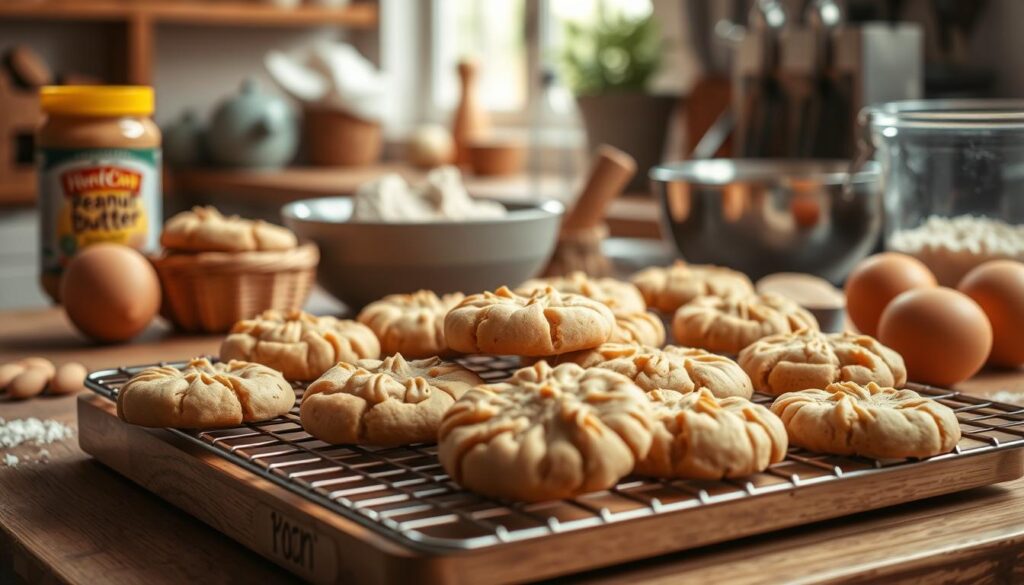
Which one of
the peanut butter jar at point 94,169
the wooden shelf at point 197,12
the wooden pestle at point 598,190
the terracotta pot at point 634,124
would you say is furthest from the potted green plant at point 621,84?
the peanut butter jar at point 94,169

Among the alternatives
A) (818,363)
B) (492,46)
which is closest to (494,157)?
(492,46)

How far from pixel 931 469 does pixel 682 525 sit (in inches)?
8.2

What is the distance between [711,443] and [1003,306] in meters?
0.65

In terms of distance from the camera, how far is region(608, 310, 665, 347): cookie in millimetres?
1122

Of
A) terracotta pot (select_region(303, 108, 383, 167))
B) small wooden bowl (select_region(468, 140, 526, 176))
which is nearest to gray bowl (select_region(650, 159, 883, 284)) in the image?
small wooden bowl (select_region(468, 140, 526, 176))

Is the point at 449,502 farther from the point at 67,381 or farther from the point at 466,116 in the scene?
the point at 466,116

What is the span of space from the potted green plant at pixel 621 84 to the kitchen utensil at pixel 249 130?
2.86 feet

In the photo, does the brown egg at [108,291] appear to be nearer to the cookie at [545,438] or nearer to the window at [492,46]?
the cookie at [545,438]

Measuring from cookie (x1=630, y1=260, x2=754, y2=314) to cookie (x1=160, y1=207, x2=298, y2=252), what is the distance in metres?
0.44

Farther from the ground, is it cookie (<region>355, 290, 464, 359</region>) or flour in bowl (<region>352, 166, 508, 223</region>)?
flour in bowl (<region>352, 166, 508, 223</region>)

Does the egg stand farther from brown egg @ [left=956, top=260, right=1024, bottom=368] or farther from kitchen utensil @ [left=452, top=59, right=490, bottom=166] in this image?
brown egg @ [left=956, top=260, right=1024, bottom=368]

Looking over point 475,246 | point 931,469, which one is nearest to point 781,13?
point 475,246

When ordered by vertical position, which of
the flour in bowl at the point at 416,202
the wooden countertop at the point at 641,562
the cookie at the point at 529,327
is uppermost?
the flour in bowl at the point at 416,202

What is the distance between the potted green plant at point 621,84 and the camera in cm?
296
